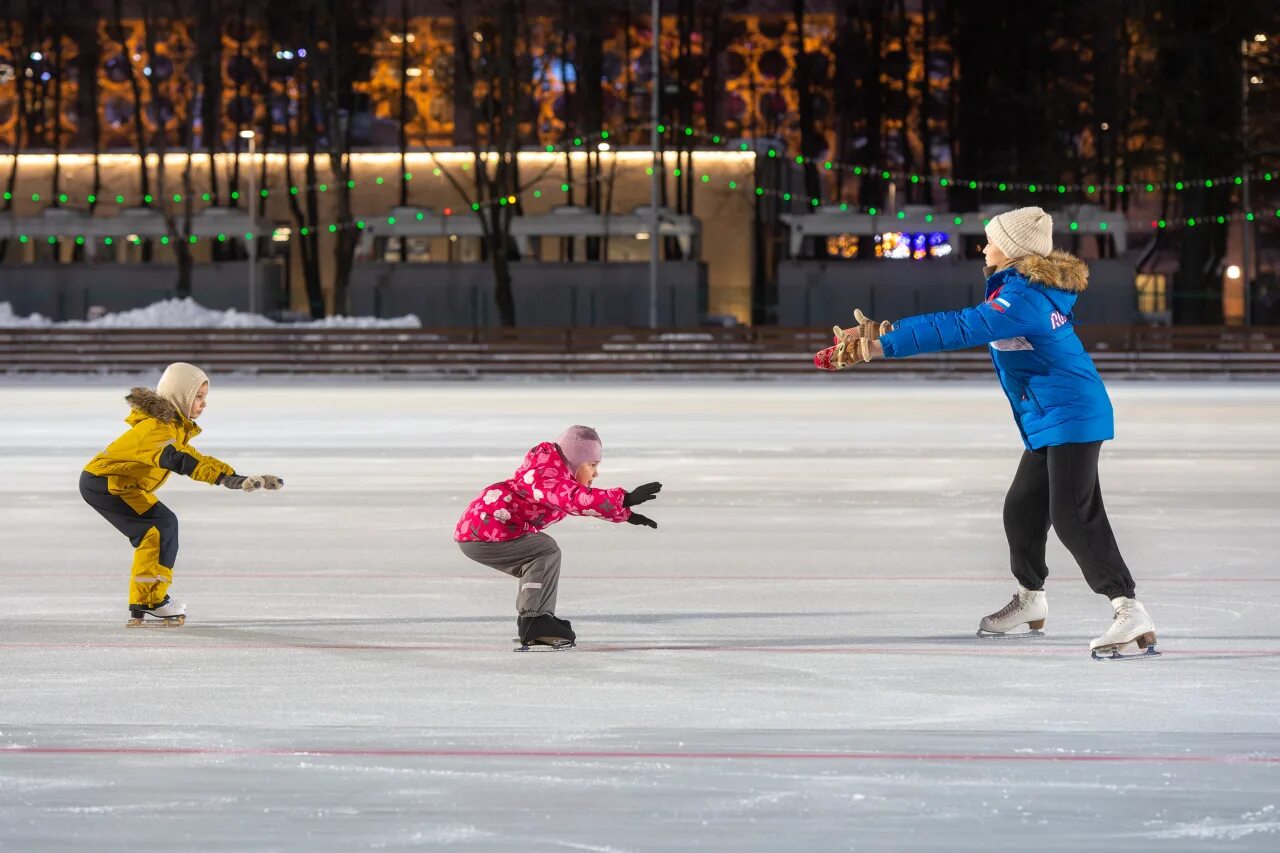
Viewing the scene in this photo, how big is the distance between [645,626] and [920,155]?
56889 millimetres

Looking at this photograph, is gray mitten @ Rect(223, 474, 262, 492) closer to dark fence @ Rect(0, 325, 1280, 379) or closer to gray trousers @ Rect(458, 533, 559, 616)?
gray trousers @ Rect(458, 533, 559, 616)

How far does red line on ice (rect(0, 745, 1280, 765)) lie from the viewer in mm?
6016

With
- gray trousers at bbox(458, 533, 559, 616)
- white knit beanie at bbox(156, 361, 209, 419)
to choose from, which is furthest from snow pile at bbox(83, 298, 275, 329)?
gray trousers at bbox(458, 533, 559, 616)

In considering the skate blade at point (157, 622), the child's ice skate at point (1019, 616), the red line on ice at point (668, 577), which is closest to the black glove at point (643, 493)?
the child's ice skate at point (1019, 616)

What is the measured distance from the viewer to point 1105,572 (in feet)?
25.9

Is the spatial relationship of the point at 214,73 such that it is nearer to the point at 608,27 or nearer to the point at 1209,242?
the point at 608,27

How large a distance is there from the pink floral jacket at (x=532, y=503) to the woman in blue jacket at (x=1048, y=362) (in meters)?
0.97

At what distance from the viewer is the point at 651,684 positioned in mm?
7340

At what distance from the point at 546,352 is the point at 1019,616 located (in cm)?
3146

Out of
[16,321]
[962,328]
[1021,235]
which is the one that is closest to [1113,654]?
[962,328]

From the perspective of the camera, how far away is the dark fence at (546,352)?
3909 centimetres

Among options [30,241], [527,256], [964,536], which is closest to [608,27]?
[527,256]

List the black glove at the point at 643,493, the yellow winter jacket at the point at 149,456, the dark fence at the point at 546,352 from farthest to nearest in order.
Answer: the dark fence at the point at 546,352 → the yellow winter jacket at the point at 149,456 → the black glove at the point at 643,493

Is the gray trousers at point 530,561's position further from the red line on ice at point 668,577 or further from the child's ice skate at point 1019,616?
the red line on ice at point 668,577
